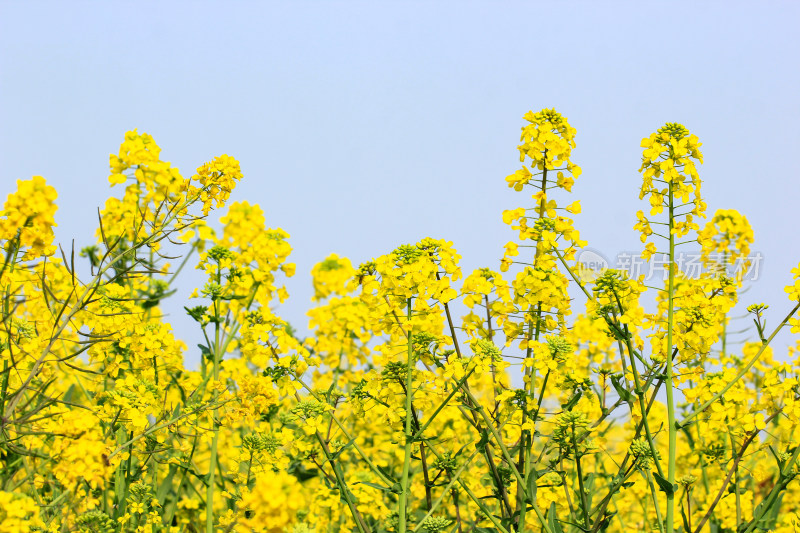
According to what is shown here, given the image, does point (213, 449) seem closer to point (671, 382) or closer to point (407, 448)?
point (407, 448)

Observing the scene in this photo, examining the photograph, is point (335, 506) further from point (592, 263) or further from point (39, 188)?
point (39, 188)

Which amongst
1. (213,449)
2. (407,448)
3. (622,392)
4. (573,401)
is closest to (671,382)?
(622,392)

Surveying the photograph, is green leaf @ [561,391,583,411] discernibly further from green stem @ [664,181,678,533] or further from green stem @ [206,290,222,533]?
green stem @ [206,290,222,533]

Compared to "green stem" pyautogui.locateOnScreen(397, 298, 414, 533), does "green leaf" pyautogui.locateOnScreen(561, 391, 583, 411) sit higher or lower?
higher

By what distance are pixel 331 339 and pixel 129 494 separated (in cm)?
204

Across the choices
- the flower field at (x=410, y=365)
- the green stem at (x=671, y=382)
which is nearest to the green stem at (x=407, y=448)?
the flower field at (x=410, y=365)

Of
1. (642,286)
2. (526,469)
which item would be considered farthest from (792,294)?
(526,469)

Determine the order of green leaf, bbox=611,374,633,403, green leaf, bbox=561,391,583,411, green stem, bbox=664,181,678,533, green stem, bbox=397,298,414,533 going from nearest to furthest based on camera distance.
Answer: green stem, bbox=397,298,414,533 < green stem, bbox=664,181,678,533 < green leaf, bbox=611,374,633,403 < green leaf, bbox=561,391,583,411

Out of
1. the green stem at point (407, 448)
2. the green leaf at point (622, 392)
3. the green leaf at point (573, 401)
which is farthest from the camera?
the green leaf at point (573, 401)

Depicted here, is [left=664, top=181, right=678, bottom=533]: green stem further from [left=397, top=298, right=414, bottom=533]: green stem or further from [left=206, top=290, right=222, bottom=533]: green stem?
[left=206, top=290, right=222, bottom=533]: green stem

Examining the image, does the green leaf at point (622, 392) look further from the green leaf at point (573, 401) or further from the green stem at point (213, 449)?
the green stem at point (213, 449)

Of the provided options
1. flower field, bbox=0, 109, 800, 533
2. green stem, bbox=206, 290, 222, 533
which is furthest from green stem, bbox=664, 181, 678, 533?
green stem, bbox=206, 290, 222, 533

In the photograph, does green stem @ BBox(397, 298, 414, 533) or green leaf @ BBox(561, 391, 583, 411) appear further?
green leaf @ BBox(561, 391, 583, 411)

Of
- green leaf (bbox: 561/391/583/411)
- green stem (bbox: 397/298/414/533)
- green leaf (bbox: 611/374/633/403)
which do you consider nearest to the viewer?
green stem (bbox: 397/298/414/533)
